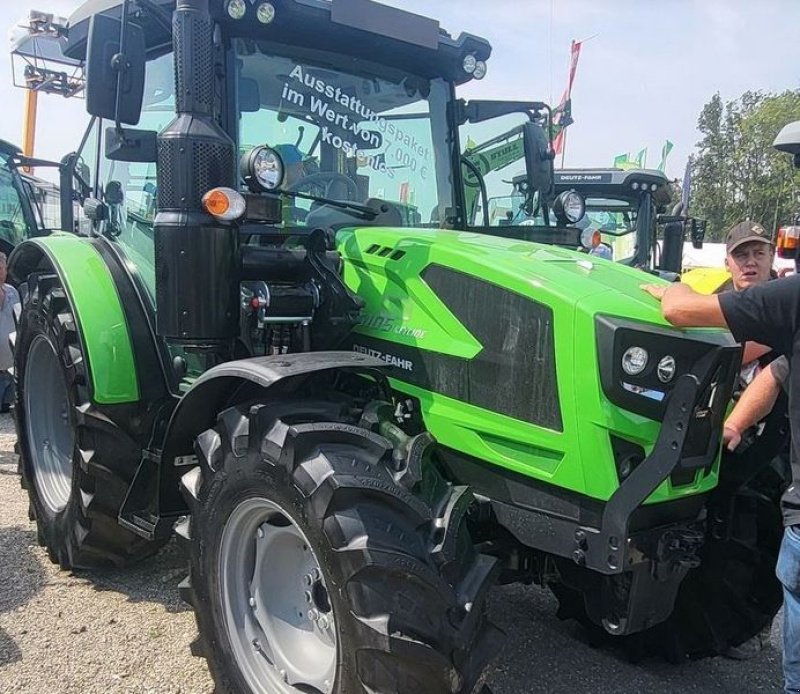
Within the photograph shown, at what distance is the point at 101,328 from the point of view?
3.54 meters

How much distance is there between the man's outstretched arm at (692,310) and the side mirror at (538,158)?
6.21ft

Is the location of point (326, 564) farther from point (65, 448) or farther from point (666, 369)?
point (65, 448)

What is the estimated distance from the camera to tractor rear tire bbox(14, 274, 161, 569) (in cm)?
355

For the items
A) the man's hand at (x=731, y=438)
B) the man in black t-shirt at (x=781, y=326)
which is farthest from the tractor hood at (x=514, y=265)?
the man's hand at (x=731, y=438)

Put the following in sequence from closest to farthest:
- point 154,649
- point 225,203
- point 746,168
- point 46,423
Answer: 1. point 225,203
2. point 154,649
3. point 46,423
4. point 746,168

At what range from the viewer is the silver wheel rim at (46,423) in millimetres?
4270

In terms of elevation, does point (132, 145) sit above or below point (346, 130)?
below

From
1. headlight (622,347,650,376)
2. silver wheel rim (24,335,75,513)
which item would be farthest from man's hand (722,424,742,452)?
silver wheel rim (24,335,75,513)

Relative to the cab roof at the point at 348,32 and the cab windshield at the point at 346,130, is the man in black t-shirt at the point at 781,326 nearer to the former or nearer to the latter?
the cab windshield at the point at 346,130

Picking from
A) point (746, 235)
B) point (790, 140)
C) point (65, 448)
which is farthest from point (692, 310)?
point (65, 448)

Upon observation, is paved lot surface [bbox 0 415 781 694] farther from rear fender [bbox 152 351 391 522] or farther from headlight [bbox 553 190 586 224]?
headlight [bbox 553 190 586 224]

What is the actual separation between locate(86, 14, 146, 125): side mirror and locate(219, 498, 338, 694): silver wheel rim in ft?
5.05

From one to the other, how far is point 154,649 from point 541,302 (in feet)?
7.17

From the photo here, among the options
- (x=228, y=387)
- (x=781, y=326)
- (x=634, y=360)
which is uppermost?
(x=781, y=326)
